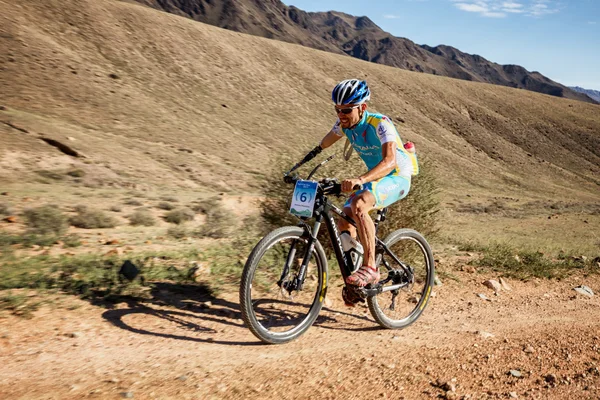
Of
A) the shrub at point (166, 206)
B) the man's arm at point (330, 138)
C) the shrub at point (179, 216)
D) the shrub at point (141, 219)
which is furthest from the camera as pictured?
the shrub at point (166, 206)

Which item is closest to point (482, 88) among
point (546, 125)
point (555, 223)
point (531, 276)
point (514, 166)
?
point (546, 125)

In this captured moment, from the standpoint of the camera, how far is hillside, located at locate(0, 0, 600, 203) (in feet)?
54.6

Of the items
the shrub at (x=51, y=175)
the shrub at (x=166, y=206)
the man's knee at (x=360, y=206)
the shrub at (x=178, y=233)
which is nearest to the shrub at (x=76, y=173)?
the shrub at (x=51, y=175)

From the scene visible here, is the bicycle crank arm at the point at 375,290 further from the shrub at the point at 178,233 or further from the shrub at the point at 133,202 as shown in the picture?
the shrub at the point at 133,202

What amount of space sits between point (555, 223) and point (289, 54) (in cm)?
3063

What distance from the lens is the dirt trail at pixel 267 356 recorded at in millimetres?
3465

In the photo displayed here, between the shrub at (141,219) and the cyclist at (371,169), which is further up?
the cyclist at (371,169)

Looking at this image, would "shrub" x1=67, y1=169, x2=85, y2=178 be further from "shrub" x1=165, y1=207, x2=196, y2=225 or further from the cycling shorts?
the cycling shorts

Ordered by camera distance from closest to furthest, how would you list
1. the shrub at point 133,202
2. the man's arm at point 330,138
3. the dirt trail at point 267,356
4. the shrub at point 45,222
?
the dirt trail at point 267,356 < the man's arm at point 330,138 < the shrub at point 45,222 < the shrub at point 133,202

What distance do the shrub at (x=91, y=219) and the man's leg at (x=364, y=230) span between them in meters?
5.83

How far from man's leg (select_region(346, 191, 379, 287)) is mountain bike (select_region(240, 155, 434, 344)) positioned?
0.12 meters

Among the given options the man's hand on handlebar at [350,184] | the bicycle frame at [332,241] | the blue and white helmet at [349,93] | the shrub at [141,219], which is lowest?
the shrub at [141,219]

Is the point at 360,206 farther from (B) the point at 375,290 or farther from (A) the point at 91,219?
(A) the point at 91,219

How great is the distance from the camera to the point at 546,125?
176 ft
